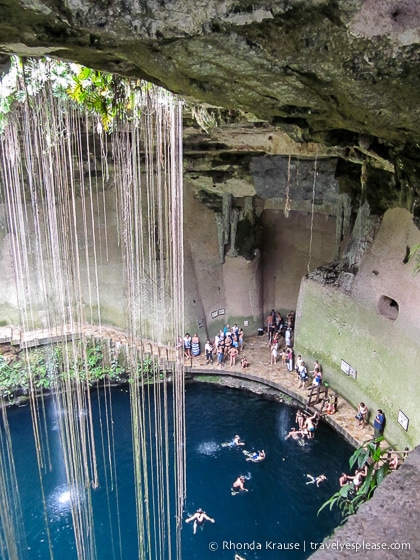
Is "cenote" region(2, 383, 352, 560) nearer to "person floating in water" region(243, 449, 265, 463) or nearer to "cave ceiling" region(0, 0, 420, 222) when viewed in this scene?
"person floating in water" region(243, 449, 265, 463)

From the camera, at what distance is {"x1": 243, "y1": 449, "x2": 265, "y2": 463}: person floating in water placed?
6.61 meters

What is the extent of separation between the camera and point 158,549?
5199 millimetres

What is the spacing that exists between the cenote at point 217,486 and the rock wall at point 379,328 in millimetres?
886

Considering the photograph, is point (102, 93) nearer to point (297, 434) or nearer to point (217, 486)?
point (217, 486)

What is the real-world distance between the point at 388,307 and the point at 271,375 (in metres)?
2.62

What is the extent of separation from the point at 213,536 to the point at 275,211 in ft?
21.0

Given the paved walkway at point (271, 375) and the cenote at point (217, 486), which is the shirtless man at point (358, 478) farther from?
the paved walkway at point (271, 375)

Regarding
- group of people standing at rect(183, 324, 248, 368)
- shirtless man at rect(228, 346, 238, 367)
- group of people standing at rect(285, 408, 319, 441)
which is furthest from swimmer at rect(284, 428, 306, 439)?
shirtless man at rect(228, 346, 238, 367)

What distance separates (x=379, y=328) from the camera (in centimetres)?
647

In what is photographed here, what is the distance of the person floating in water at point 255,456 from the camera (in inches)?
260

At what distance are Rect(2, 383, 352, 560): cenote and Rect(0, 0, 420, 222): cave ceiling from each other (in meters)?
4.23

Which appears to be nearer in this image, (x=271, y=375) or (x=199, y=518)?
(x=199, y=518)

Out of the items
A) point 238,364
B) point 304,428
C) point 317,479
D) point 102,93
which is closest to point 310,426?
point 304,428

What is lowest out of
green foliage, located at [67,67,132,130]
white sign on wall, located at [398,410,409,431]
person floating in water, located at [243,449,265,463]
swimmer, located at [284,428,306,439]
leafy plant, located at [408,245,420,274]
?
person floating in water, located at [243,449,265,463]
